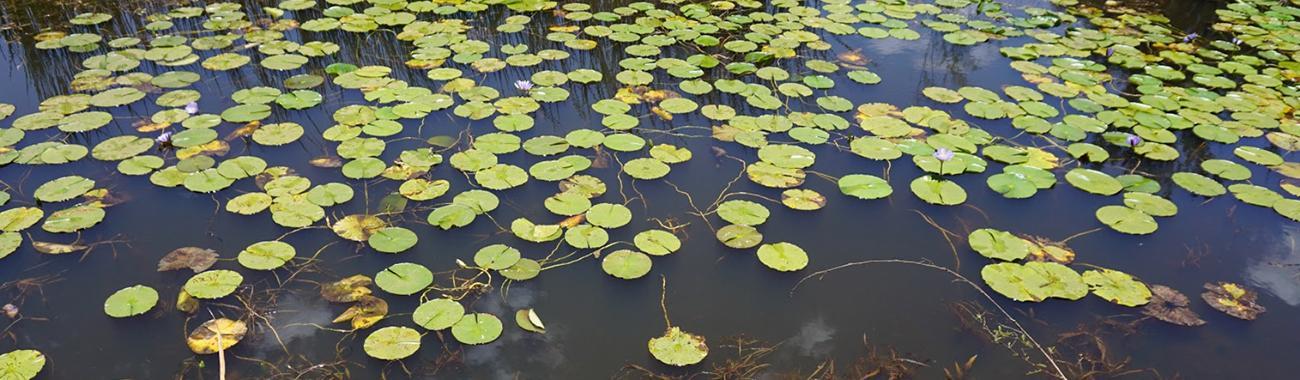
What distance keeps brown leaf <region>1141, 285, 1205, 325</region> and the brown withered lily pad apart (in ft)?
0.37

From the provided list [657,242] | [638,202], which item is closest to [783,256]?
[657,242]

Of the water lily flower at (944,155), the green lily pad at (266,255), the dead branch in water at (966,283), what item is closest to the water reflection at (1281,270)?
the dead branch in water at (966,283)

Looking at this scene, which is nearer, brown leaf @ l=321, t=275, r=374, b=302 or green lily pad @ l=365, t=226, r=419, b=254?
brown leaf @ l=321, t=275, r=374, b=302

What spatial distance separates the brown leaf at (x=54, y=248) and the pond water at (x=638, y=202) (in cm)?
2

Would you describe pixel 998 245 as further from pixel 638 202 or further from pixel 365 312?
pixel 365 312

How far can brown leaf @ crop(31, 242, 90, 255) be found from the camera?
3385 millimetres

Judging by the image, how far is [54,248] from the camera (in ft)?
11.1

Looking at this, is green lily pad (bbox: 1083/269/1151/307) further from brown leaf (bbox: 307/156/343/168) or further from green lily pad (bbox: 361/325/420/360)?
brown leaf (bbox: 307/156/343/168)

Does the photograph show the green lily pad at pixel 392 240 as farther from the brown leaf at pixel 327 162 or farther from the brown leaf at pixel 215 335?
the brown leaf at pixel 327 162

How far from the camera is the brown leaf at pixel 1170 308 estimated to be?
3174 millimetres

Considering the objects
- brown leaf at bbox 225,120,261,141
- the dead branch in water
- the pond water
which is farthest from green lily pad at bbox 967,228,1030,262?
brown leaf at bbox 225,120,261,141

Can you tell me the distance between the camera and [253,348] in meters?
2.94

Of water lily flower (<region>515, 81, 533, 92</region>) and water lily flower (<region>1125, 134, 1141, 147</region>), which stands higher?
water lily flower (<region>515, 81, 533, 92</region>)

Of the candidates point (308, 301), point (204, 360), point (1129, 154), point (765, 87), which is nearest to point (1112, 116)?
point (1129, 154)
